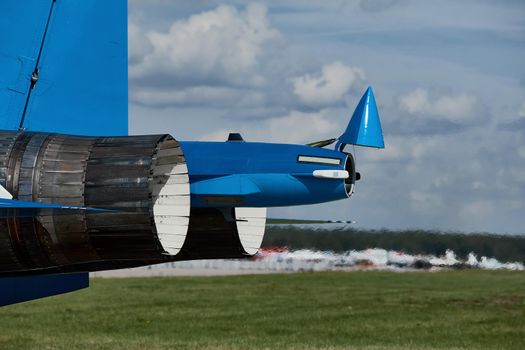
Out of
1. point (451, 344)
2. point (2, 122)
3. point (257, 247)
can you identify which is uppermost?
point (2, 122)

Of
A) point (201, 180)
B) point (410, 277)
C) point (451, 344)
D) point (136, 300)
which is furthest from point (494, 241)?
point (201, 180)

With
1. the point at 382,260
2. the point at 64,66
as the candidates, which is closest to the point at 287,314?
the point at 382,260

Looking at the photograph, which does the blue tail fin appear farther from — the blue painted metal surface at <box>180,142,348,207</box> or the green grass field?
the green grass field

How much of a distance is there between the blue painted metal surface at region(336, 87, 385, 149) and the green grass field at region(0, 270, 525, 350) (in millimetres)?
6606

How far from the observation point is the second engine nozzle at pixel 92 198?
31.6ft

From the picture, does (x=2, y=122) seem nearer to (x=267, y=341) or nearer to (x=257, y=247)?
(x=257, y=247)

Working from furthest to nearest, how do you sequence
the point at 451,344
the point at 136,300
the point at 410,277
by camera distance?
the point at 410,277 → the point at 136,300 → the point at 451,344

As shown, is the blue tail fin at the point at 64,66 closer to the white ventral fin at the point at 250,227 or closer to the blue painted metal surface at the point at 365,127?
the white ventral fin at the point at 250,227

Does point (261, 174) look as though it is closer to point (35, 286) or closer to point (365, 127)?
point (365, 127)

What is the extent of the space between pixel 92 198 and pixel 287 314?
14.2m

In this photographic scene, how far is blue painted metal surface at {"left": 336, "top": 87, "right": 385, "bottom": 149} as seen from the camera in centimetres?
1125

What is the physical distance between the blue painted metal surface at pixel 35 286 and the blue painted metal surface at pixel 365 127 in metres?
3.97

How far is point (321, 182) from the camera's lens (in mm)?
10906

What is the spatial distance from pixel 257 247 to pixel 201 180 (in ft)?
5.52
